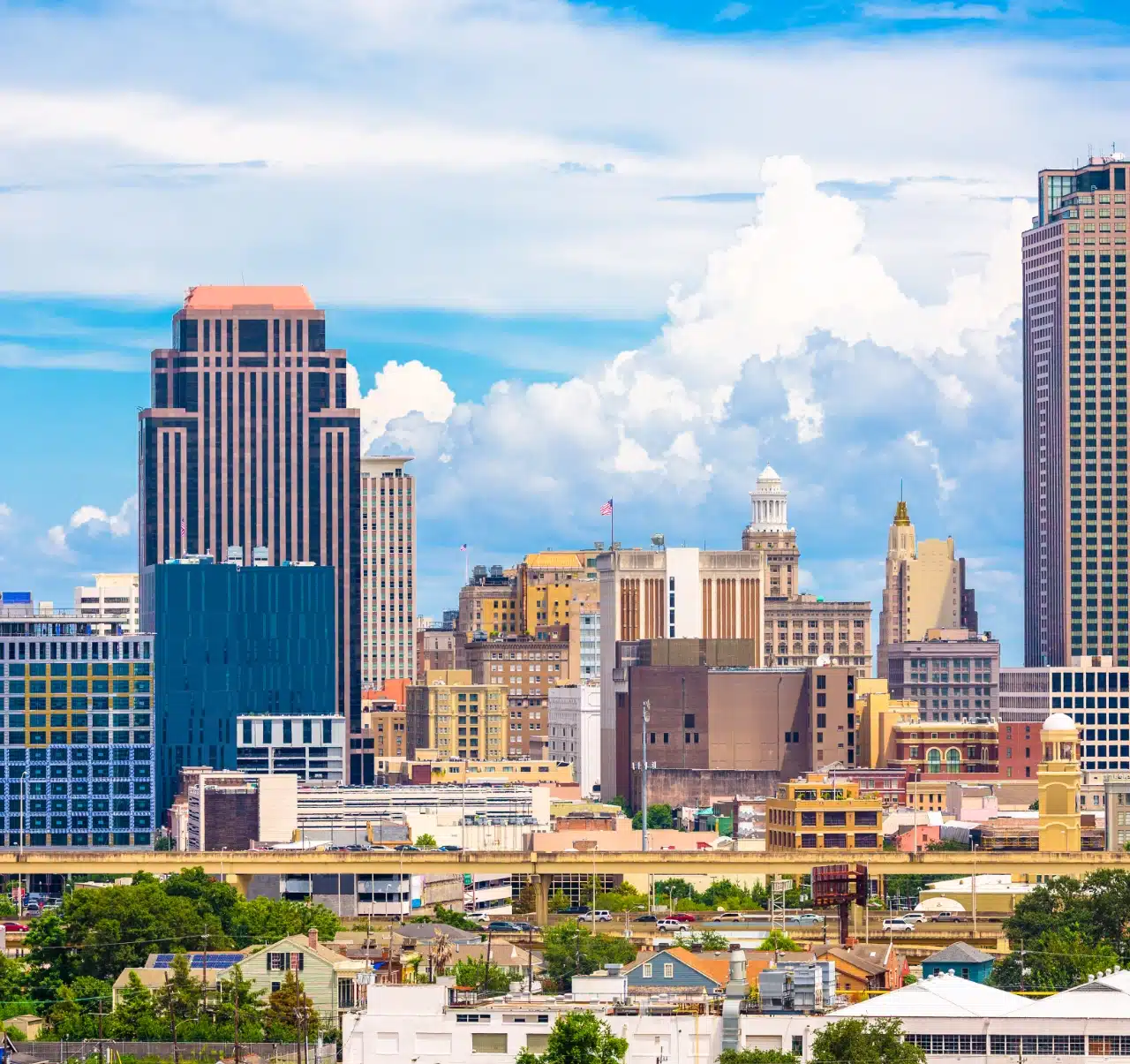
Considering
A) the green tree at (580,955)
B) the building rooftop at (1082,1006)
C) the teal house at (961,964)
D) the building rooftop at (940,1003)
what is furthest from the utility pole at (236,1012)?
the teal house at (961,964)

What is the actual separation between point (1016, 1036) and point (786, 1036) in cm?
942

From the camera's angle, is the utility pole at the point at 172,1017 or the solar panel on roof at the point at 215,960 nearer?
the utility pole at the point at 172,1017

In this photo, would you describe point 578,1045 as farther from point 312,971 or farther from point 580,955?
point 580,955

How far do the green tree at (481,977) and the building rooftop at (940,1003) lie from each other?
79.4 ft

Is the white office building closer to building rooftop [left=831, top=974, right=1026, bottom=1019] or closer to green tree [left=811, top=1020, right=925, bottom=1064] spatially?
building rooftop [left=831, top=974, right=1026, bottom=1019]

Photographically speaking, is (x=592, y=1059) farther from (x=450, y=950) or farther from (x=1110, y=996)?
(x=450, y=950)

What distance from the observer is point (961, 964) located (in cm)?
17388

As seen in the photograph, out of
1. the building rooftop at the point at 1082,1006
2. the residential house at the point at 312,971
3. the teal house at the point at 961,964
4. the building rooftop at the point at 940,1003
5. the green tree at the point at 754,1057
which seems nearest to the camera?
the green tree at the point at 754,1057

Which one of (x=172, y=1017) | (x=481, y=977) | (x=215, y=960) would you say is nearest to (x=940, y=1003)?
(x=172, y=1017)

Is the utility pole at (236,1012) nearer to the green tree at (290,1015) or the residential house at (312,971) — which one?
the green tree at (290,1015)

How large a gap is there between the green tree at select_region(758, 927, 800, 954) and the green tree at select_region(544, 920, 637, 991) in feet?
25.3

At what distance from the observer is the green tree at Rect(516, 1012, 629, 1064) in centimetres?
12412

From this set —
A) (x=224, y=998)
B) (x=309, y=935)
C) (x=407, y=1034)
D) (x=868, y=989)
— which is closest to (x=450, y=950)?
(x=309, y=935)

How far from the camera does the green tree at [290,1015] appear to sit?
151 meters
